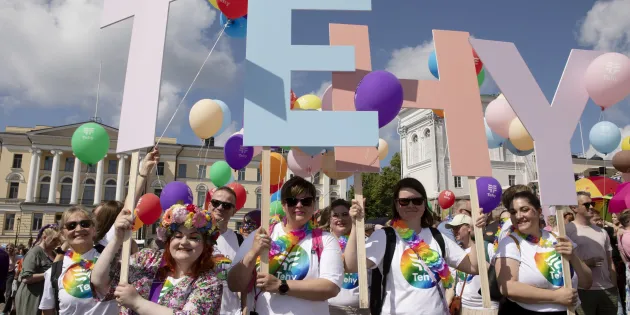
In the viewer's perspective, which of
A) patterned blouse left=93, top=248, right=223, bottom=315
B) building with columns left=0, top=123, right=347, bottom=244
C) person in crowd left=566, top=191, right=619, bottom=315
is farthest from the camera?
building with columns left=0, top=123, right=347, bottom=244

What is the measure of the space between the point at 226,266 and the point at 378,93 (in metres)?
1.72

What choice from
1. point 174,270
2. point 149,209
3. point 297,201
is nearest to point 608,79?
point 297,201

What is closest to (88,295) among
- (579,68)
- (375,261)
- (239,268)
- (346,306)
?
(239,268)

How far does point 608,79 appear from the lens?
15.0ft

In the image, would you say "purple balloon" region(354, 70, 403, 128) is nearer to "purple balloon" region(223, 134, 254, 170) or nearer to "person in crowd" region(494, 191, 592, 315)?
"person in crowd" region(494, 191, 592, 315)

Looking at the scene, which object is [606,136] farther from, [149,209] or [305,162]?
[149,209]

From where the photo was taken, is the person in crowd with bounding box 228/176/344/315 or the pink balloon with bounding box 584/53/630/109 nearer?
the person in crowd with bounding box 228/176/344/315

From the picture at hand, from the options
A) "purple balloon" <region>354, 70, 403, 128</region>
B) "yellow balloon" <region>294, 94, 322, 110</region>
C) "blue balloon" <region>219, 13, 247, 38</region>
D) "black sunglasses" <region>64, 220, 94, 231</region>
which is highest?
"blue balloon" <region>219, 13, 247, 38</region>

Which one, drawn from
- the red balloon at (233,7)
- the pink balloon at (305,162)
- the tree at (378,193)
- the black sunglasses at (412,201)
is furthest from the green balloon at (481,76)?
the tree at (378,193)

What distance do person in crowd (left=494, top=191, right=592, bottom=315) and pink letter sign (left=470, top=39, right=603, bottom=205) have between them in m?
0.28

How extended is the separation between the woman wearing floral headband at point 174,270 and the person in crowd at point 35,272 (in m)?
3.49

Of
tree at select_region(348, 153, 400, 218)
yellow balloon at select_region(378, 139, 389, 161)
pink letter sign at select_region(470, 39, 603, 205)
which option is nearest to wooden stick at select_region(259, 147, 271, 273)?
pink letter sign at select_region(470, 39, 603, 205)

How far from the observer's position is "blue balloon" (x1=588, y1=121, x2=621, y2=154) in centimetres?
837

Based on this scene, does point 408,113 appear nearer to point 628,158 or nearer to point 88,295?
point 628,158
